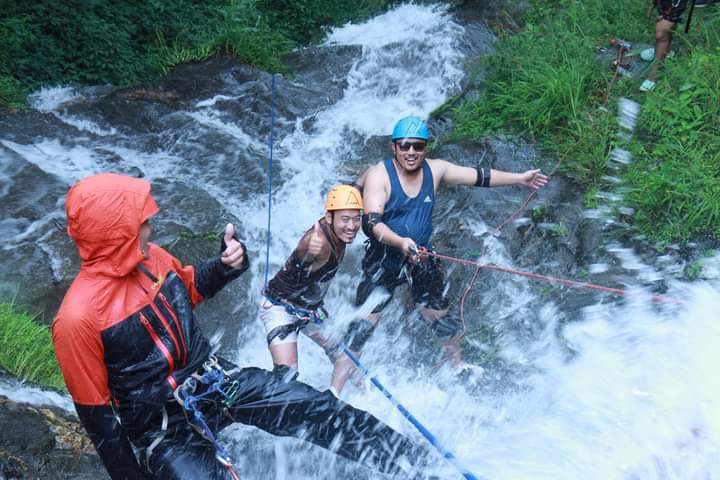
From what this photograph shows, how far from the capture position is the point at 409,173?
419 centimetres

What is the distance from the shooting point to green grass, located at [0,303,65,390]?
4.17m

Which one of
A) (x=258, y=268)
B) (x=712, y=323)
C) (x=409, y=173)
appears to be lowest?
(x=258, y=268)

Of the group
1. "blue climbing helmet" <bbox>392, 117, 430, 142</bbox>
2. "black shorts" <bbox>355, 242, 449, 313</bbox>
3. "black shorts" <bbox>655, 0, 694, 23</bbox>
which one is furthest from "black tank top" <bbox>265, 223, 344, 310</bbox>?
"black shorts" <bbox>655, 0, 694, 23</bbox>

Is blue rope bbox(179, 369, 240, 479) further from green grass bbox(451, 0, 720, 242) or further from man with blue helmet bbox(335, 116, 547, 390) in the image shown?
green grass bbox(451, 0, 720, 242)

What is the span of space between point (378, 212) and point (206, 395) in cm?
178

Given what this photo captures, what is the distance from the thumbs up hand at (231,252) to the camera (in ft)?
9.41

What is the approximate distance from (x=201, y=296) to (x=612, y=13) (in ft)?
24.2

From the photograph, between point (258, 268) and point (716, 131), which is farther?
point (258, 268)

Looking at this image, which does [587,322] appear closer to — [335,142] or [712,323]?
[712,323]

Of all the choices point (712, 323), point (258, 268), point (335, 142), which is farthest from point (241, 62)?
point (712, 323)

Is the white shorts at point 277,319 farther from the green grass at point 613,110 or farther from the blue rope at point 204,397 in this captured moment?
the green grass at point 613,110

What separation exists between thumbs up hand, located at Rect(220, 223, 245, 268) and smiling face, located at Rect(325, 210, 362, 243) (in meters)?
0.94

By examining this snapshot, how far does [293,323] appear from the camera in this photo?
3871mm

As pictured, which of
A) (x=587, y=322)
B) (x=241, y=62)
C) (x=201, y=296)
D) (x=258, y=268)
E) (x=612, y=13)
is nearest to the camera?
(x=201, y=296)
